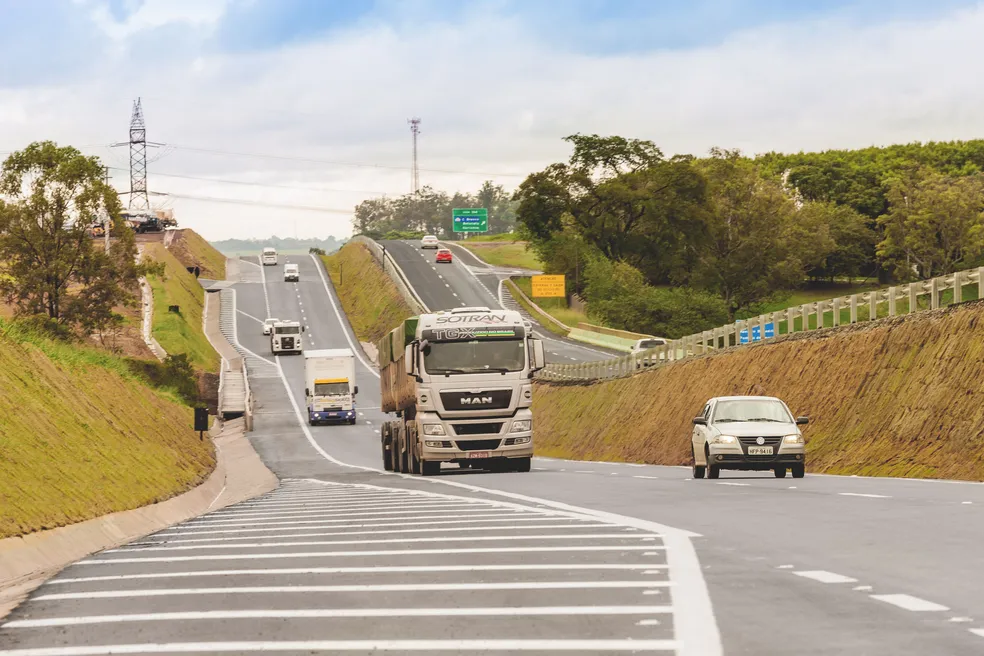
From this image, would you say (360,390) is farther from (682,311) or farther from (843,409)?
(843,409)

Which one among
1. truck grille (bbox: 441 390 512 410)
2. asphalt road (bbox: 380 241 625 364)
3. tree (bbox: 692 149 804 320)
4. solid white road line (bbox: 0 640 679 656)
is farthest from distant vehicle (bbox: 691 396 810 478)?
tree (bbox: 692 149 804 320)

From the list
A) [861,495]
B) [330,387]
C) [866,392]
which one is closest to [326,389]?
[330,387]

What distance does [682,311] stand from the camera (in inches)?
4835

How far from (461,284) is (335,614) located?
135176mm

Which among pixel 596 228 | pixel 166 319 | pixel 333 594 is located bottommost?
pixel 333 594

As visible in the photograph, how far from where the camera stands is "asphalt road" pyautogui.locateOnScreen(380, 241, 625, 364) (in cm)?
10644

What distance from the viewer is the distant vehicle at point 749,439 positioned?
27625 mm

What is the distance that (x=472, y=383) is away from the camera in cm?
3350

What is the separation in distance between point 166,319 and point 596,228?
44.1 metres

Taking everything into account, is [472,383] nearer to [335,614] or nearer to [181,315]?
[335,614]

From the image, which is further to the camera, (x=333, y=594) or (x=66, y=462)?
(x=66, y=462)

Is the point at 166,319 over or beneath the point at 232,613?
over

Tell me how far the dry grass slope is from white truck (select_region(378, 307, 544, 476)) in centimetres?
715

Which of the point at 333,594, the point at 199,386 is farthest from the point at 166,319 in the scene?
the point at 333,594
